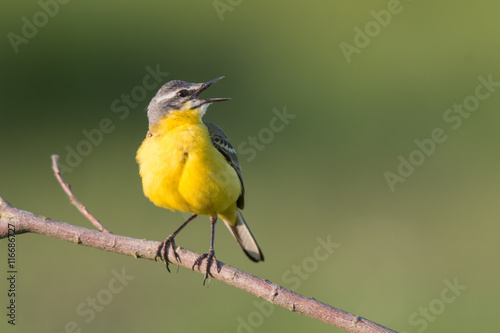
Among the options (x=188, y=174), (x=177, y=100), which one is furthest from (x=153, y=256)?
(x=177, y=100)

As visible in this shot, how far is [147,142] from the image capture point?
5520 millimetres

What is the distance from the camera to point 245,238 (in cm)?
614

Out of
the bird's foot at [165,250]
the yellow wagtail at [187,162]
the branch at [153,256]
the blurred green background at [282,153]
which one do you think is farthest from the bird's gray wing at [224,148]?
the blurred green background at [282,153]

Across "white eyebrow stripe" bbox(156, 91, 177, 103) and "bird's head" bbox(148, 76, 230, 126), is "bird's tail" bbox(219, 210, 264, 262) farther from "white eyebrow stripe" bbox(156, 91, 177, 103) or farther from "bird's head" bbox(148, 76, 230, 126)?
"white eyebrow stripe" bbox(156, 91, 177, 103)

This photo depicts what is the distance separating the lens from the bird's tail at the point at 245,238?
6.06 meters

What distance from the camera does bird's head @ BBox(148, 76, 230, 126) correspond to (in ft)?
18.5

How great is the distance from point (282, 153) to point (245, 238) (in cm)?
396

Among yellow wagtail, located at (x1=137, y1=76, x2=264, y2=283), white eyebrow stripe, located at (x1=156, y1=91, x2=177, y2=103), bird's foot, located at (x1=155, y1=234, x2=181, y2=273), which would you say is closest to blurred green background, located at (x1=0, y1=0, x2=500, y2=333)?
yellow wagtail, located at (x1=137, y1=76, x2=264, y2=283)

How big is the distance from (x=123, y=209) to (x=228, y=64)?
3625mm

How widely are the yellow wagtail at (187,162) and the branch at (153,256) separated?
43 cm

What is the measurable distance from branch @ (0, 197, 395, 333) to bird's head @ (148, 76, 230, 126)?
1.45 metres

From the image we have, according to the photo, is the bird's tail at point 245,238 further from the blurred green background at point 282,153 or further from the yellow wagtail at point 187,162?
the blurred green background at point 282,153

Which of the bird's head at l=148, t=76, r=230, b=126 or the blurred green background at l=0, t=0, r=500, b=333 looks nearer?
the bird's head at l=148, t=76, r=230, b=126

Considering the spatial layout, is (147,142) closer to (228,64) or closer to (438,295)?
(438,295)
